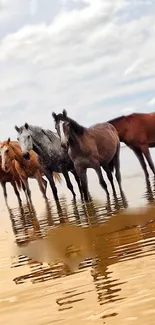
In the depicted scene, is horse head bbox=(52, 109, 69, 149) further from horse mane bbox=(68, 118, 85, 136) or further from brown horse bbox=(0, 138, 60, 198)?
brown horse bbox=(0, 138, 60, 198)

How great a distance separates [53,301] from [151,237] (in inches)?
75.3

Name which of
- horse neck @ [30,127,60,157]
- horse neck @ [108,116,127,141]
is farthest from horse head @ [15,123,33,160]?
horse neck @ [108,116,127,141]

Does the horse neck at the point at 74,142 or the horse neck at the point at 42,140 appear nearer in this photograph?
the horse neck at the point at 74,142

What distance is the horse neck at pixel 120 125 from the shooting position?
1697 centimetres

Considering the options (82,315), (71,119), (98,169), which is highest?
(71,119)

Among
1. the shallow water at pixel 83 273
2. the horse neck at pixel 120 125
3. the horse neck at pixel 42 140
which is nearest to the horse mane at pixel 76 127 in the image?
the horse neck at pixel 42 140

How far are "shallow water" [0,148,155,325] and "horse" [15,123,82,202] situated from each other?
5.24 m

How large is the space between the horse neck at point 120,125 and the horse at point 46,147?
3118 millimetres

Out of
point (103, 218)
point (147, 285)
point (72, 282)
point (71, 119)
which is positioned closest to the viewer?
point (147, 285)

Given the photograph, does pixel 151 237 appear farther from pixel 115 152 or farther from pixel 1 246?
pixel 115 152

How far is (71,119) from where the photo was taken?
12039 millimetres

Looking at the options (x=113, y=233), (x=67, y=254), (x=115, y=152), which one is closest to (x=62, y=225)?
(x=113, y=233)

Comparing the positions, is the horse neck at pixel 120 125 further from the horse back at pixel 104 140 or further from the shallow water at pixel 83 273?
the shallow water at pixel 83 273

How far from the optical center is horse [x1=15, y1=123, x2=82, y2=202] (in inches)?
520
